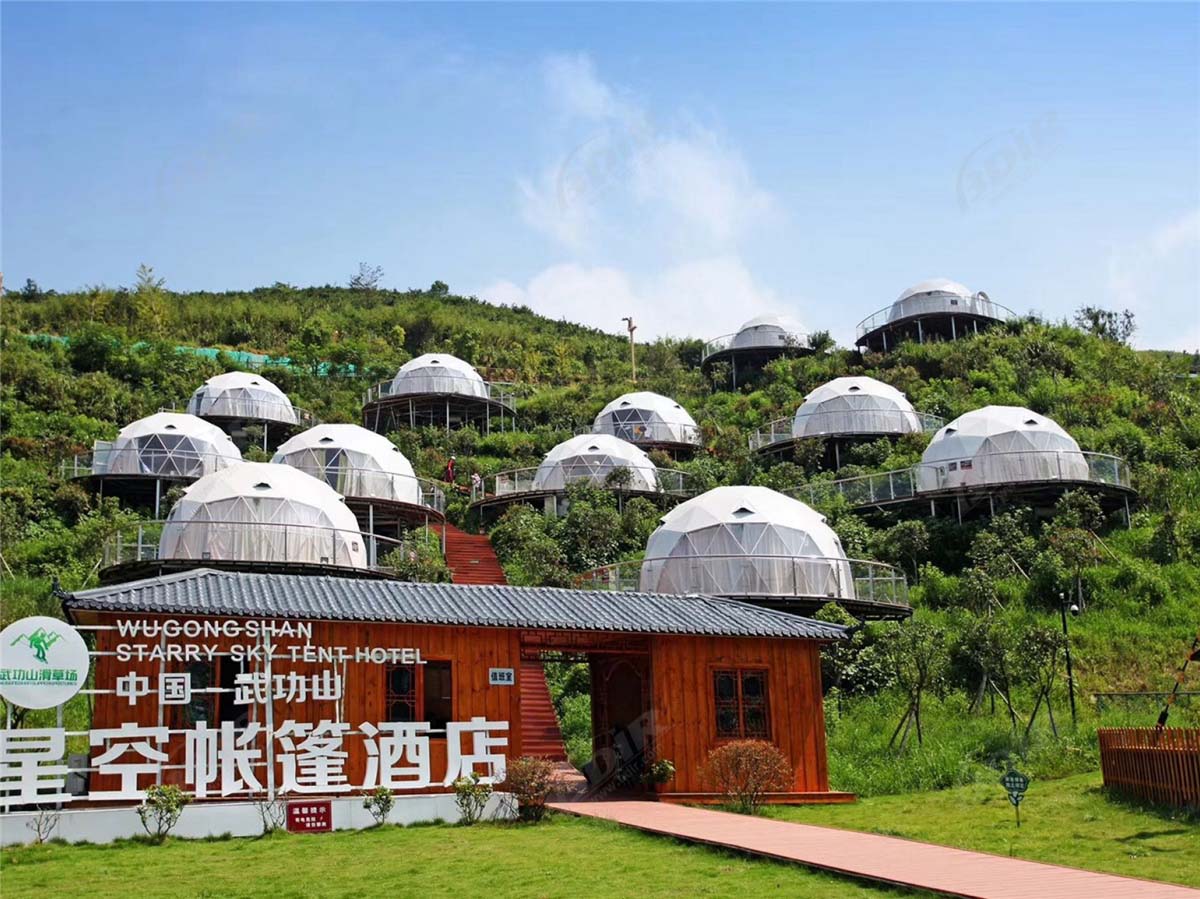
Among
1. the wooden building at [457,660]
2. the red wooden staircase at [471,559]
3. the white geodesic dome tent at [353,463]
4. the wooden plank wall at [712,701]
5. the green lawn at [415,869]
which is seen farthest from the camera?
the white geodesic dome tent at [353,463]

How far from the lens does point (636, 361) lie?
79.6 metres

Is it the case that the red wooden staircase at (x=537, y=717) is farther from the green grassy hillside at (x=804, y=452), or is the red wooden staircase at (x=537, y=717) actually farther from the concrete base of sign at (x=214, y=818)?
the concrete base of sign at (x=214, y=818)

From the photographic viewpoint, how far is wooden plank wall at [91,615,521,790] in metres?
18.8

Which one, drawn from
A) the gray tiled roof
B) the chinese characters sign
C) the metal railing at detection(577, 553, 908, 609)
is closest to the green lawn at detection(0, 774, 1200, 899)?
the chinese characters sign

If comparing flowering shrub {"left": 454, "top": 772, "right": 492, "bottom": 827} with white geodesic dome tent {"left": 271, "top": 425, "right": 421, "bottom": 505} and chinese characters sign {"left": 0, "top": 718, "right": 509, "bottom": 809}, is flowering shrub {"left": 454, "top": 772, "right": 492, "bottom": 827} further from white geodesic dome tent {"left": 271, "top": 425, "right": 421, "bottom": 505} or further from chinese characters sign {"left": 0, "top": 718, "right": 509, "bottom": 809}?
white geodesic dome tent {"left": 271, "top": 425, "right": 421, "bottom": 505}

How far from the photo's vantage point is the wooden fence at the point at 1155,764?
1692cm

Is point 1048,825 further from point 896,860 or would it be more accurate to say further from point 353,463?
point 353,463

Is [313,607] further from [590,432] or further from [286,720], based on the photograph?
[590,432]

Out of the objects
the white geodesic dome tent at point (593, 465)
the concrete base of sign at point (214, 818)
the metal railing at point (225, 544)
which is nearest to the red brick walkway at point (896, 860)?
the concrete base of sign at point (214, 818)

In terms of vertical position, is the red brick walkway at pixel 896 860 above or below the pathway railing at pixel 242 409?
below

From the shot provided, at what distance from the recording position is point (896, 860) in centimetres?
1360

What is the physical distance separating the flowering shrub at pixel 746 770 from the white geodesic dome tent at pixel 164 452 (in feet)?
104

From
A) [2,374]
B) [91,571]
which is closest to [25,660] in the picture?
[91,571]

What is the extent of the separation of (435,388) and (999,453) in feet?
95.4
